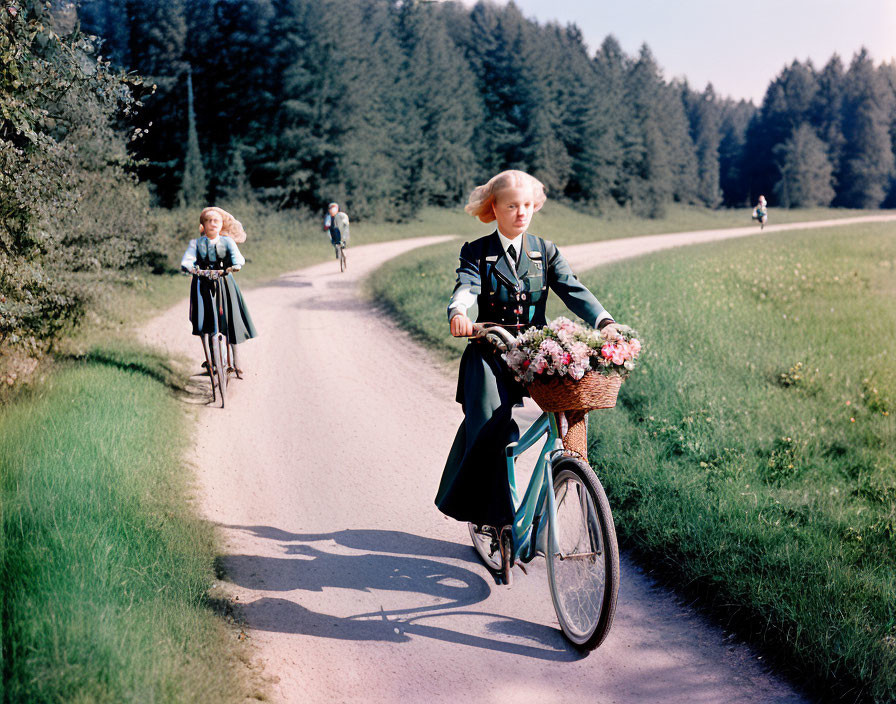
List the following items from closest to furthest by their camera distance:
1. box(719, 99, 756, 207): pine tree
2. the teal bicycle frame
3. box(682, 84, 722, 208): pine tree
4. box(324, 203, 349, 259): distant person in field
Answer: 1. the teal bicycle frame
2. box(324, 203, 349, 259): distant person in field
3. box(682, 84, 722, 208): pine tree
4. box(719, 99, 756, 207): pine tree

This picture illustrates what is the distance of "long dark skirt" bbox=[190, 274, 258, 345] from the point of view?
823 centimetres

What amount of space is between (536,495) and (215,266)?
5.67 m

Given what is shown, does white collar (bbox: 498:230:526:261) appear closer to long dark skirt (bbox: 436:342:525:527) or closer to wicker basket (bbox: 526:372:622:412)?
long dark skirt (bbox: 436:342:525:527)

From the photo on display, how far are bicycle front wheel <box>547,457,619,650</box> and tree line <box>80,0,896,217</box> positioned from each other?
19.0 m

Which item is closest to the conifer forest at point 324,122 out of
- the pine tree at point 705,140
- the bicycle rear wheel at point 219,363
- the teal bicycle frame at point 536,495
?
the bicycle rear wheel at point 219,363

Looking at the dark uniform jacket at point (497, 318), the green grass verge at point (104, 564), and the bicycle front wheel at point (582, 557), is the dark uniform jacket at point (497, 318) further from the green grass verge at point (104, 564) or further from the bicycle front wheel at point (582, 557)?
the green grass verge at point (104, 564)

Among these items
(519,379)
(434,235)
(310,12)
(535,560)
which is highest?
(310,12)

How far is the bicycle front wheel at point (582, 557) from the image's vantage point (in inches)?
131

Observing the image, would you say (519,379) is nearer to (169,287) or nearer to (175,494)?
(175,494)

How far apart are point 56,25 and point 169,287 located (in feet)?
33.2

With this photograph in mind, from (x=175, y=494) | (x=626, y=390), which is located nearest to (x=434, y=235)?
(x=626, y=390)

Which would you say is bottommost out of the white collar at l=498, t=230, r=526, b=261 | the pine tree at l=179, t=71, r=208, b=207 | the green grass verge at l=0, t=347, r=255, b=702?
the green grass verge at l=0, t=347, r=255, b=702

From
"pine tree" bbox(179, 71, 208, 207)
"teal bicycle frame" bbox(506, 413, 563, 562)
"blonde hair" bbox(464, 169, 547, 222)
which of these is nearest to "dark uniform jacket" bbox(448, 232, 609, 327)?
"blonde hair" bbox(464, 169, 547, 222)

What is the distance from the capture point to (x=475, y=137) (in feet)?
161
